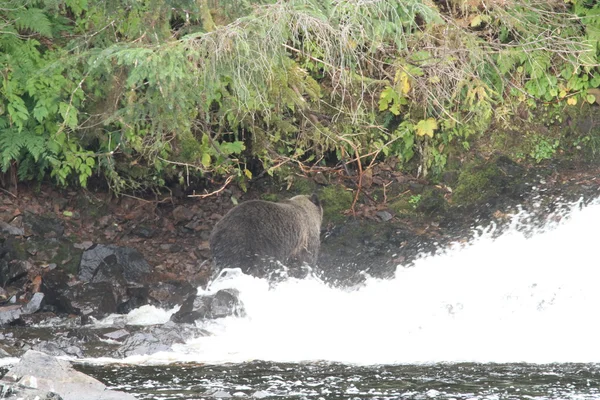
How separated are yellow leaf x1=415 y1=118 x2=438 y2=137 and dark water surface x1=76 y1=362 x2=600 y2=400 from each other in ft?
20.7

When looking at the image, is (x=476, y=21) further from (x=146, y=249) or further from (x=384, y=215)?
(x=146, y=249)

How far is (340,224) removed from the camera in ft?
42.9

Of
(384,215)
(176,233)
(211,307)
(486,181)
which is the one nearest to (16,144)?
(176,233)

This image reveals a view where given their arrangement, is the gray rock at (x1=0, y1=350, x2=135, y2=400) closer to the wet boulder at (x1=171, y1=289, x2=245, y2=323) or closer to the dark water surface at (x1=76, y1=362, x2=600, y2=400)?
the dark water surface at (x1=76, y1=362, x2=600, y2=400)

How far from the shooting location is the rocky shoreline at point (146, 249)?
970 cm

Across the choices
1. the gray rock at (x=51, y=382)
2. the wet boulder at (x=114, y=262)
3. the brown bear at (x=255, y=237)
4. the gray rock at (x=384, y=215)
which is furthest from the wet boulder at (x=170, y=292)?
the gray rock at (x=51, y=382)

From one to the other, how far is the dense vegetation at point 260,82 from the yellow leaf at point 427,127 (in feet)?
0.07

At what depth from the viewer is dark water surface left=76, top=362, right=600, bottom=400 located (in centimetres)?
652

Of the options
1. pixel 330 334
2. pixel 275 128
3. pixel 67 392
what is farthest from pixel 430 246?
pixel 67 392

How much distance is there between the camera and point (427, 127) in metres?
13.3

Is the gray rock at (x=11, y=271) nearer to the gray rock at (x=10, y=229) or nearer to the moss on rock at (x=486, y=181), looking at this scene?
the gray rock at (x=10, y=229)

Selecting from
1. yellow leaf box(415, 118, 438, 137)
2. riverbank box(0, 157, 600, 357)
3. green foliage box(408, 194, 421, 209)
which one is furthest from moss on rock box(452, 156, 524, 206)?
yellow leaf box(415, 118, 438, 137)

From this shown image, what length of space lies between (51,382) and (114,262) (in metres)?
5.42

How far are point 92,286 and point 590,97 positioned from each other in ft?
26.8
